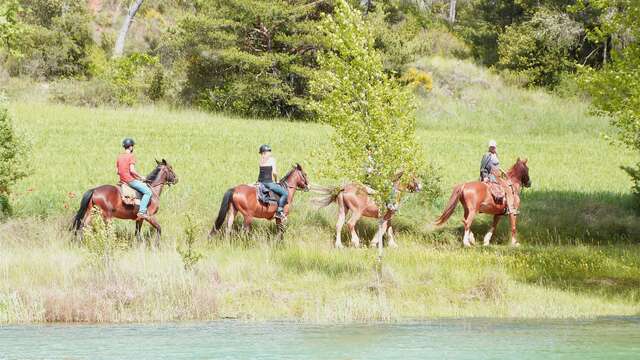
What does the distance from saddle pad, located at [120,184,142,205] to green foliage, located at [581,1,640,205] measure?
521 inches

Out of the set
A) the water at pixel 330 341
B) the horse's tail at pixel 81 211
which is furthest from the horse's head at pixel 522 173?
the horse's tail at pixel 81 211

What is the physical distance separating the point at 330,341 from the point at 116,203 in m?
10.2

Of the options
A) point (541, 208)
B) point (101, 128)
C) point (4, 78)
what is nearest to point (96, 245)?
point (541, 208)

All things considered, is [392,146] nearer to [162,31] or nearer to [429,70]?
[429,70]

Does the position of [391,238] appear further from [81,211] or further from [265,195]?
[81,211]

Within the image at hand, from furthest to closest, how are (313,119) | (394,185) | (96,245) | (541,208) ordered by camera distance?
1. (313,119)
2. (541,208)
3. (394,185)
4. (96,245)

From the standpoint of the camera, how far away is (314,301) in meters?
23.9

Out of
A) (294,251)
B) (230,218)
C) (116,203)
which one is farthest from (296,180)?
(116,203)

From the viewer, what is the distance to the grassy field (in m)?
23.2

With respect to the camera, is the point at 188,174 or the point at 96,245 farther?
the point at 188,174

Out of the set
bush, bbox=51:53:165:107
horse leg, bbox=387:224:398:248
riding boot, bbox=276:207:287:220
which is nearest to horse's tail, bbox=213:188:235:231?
riding boot, bbox=276:207:287:220

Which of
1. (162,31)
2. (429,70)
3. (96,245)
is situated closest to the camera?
(96,245)

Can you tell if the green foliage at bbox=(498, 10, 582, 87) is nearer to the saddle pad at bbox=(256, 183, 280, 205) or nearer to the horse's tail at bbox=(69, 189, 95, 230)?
the saddle pad at bbox=(256, 183, 280, 205)

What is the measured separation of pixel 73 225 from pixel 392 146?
28.4ft
